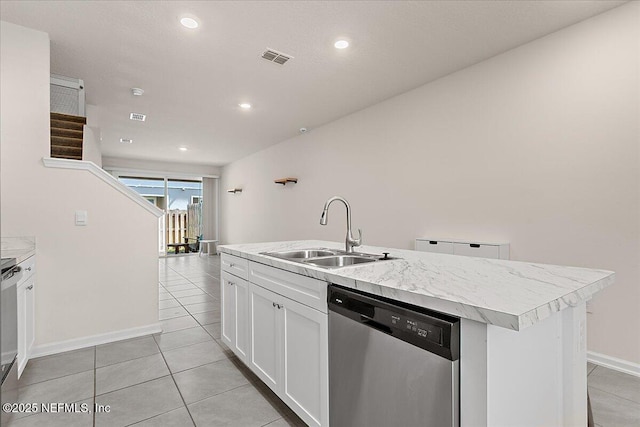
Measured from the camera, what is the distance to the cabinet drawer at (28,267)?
2.09m

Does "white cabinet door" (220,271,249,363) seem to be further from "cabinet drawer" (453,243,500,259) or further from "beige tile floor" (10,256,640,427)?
"cabinet drawer" (453,243,500,259)

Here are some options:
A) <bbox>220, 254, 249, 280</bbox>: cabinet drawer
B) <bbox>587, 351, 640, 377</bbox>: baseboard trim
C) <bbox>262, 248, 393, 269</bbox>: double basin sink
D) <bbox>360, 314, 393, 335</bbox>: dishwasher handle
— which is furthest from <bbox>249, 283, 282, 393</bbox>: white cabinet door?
<bbox>587, 351, 640, 377</bbox>: baseboard trim

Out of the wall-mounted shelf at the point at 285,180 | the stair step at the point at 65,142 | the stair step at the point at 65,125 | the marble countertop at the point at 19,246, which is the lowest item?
the marble countertop at the point at 19,246

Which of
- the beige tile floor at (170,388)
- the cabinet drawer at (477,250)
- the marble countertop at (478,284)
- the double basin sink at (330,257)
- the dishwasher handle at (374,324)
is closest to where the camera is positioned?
the marble countertop at (478,284)

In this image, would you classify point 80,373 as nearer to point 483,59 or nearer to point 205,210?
point 483,59

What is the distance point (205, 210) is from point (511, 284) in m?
9.14

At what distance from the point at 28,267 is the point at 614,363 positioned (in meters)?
4.35

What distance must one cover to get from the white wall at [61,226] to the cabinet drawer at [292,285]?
1660mm

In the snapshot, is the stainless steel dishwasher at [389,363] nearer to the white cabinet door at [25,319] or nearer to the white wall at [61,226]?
the white cabinet door at [25,319]

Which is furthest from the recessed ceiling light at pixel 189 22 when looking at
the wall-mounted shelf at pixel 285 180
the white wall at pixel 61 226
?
the wall-mounted shelf at pixel 285 180

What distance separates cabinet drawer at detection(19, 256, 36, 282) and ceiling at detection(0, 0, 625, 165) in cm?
183

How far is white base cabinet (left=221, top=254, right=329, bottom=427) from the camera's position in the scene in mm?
1438

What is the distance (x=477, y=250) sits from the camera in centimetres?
303

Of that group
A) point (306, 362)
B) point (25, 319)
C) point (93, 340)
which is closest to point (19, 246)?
point (25, 319)
